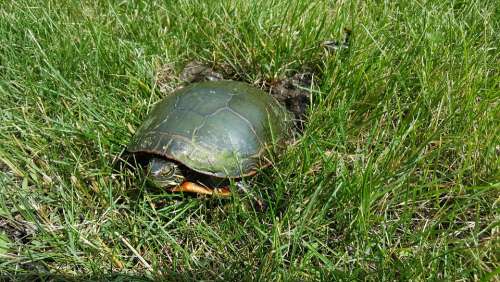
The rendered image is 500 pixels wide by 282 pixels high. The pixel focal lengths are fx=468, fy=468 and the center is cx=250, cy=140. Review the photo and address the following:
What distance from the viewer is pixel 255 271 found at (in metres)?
1.58

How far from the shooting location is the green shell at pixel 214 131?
5.99 feet

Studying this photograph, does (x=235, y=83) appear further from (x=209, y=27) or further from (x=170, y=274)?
(x=170, y=274)

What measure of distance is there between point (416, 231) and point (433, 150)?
1.20 feet

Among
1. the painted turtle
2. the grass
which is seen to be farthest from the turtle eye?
the grass

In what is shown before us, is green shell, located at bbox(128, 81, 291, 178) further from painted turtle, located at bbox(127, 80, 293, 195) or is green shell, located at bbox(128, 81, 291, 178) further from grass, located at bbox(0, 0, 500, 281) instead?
grass, located at bbox(0, 0, 500, 281)

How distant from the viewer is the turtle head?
183 cm

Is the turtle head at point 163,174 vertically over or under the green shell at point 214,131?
→ under

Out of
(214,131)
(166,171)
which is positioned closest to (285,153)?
(214,131)

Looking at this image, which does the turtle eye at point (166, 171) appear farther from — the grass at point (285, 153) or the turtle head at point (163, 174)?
the grass at point (285, 153)

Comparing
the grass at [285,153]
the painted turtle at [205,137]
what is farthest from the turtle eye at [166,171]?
the grass at [285,153]

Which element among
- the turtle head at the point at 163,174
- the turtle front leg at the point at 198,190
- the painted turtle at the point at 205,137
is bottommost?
the turtle front leg at the point at 198,190

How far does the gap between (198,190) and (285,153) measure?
40cm

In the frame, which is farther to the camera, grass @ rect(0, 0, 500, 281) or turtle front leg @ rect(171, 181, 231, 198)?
turtle front leg @ rect(171, 181, 231, 198)

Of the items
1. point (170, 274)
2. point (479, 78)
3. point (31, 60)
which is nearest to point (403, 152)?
point (479, 78)
